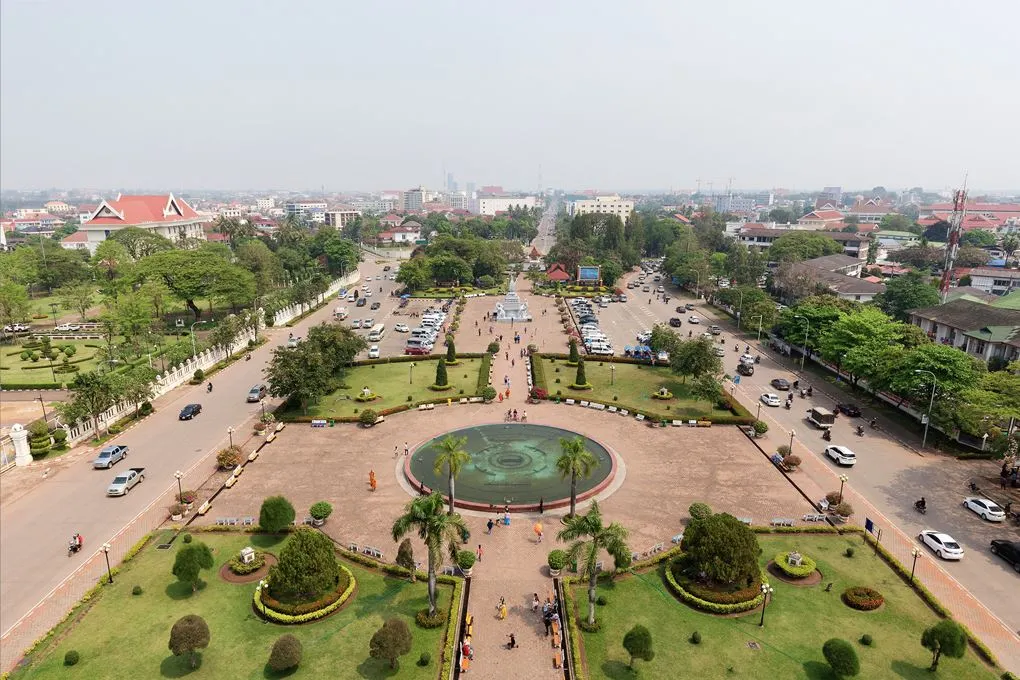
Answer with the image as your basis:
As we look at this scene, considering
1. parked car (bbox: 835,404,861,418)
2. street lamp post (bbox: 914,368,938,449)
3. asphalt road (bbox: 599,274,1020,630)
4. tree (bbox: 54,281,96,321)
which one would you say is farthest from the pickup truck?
tree (bbox: 54,281,96,321)

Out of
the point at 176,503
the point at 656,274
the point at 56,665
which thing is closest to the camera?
the point at 56,665

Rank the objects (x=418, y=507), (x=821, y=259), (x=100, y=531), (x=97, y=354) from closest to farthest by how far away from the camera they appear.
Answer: (x=418, y=507)
(x=100, y=531)
(x=97, y=354)
(x=821, y=259)

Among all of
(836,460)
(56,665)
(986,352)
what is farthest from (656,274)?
(56,665)

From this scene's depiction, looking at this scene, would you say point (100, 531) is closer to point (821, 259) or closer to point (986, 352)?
point (986, 352)

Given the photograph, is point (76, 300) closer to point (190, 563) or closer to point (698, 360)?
point (190, 563)

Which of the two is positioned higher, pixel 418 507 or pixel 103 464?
pixel 418 507

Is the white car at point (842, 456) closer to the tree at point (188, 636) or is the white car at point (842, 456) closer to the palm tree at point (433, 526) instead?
the palm tree at point (433, 526)

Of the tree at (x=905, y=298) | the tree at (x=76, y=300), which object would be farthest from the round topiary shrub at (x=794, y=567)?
the tree at (x=76, y=300)
